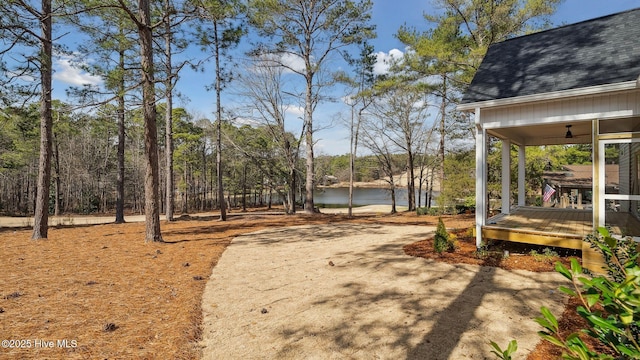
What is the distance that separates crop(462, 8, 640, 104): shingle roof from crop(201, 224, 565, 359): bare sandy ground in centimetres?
357

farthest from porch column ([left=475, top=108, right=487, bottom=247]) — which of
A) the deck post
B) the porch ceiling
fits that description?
the deck post

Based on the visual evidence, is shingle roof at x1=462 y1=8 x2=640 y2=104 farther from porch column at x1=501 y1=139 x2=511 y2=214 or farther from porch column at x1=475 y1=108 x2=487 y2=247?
porch column at x1=501 y1=139 x2=511 y2=214

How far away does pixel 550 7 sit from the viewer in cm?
1144

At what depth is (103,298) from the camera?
4.10 metres

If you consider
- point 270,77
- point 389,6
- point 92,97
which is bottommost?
point 92,97

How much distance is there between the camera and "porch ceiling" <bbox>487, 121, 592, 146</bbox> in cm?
767

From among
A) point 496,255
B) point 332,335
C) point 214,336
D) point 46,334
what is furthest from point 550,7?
point 46,334

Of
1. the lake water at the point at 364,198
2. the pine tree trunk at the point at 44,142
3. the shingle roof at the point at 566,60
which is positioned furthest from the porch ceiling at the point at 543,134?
the lake water at the point at 364,198

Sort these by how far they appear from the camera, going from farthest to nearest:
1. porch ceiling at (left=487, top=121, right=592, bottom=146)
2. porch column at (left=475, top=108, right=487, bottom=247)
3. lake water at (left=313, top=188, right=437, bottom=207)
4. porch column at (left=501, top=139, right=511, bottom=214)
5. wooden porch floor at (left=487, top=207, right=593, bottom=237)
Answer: lake water at (left=313, top=188, right=437, bottom=207)
porch column at (left=501, top=139, right=511, bottom=214)
porch ceiling at (left=487, top=121, right=592, bottom=146)
porch column at (left=475, top=108, right=487, bottom=247)
wooden porch floor at (left=487, top=207, right=593, bottom=237)

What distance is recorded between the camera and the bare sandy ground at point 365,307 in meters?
3.08

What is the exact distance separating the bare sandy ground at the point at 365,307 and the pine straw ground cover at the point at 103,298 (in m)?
0.35

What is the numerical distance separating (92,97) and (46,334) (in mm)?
6810

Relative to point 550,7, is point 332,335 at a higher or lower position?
lower

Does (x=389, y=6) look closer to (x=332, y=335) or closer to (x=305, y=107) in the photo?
(x=305, y=107)
